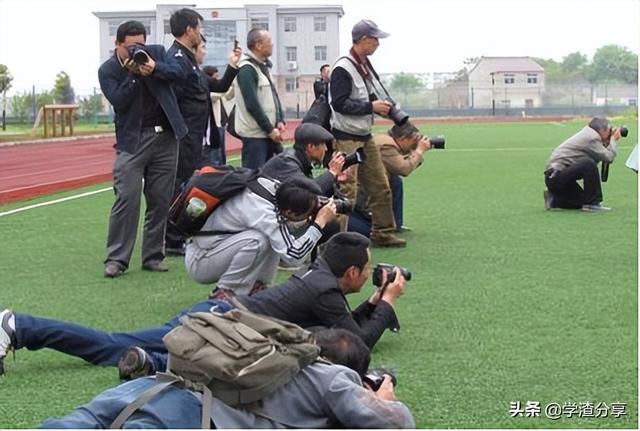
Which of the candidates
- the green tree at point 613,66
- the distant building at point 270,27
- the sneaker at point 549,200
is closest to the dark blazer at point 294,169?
the sneaker at point 549,200

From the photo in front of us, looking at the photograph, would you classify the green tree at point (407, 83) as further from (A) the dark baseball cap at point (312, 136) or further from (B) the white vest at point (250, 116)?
(A) the dark baseball cap at point (312, 136)

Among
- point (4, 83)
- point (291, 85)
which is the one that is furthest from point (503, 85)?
point (4, 83)

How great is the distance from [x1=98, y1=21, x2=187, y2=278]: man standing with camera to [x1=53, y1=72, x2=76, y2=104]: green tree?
47825mm

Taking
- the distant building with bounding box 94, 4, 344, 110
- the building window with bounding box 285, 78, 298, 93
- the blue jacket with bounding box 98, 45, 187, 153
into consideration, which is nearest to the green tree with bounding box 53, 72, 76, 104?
the building window with bounding box 285, 78, 298, 93

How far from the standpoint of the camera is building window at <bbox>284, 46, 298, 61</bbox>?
1224 inches

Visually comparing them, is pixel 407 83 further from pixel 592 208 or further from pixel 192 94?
pixel 192 94

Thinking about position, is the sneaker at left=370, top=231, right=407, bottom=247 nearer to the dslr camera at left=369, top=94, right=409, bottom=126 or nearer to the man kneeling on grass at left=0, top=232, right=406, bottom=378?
the dslr camera at left=369, top=94, right=409, bottom=126

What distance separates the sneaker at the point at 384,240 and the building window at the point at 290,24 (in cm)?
1658

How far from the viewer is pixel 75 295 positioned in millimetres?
6539

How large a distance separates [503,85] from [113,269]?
60.8 m

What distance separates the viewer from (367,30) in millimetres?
7855

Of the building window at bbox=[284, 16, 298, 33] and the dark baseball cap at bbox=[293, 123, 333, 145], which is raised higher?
the building window at bbox=[284, 16, 298, 33]

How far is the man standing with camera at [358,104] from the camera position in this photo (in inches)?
310

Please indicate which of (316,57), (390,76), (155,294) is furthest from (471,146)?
(390,76)
